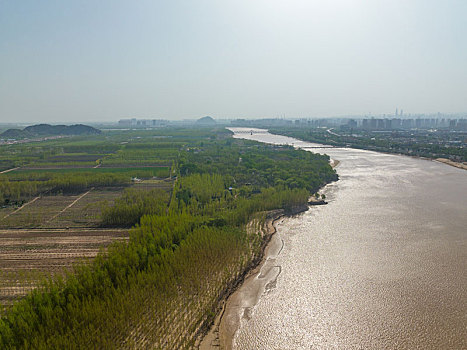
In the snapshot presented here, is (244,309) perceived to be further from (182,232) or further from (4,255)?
(4,255)

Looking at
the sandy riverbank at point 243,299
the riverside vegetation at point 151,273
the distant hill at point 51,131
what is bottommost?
the sandy riverbank at point 243,299

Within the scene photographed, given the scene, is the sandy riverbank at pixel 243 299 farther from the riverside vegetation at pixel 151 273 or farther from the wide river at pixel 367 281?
the riverside vegetation at pixel 151 273

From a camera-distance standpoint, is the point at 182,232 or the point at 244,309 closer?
the point at 244,309

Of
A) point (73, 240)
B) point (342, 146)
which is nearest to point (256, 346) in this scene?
point (73, 240)

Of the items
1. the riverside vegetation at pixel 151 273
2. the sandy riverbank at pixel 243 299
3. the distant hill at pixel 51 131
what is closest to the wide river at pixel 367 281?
the sandy riverbank at pixel 243 299

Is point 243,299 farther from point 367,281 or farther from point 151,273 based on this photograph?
point 367,281

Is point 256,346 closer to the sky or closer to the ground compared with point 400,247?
closer to the ground
